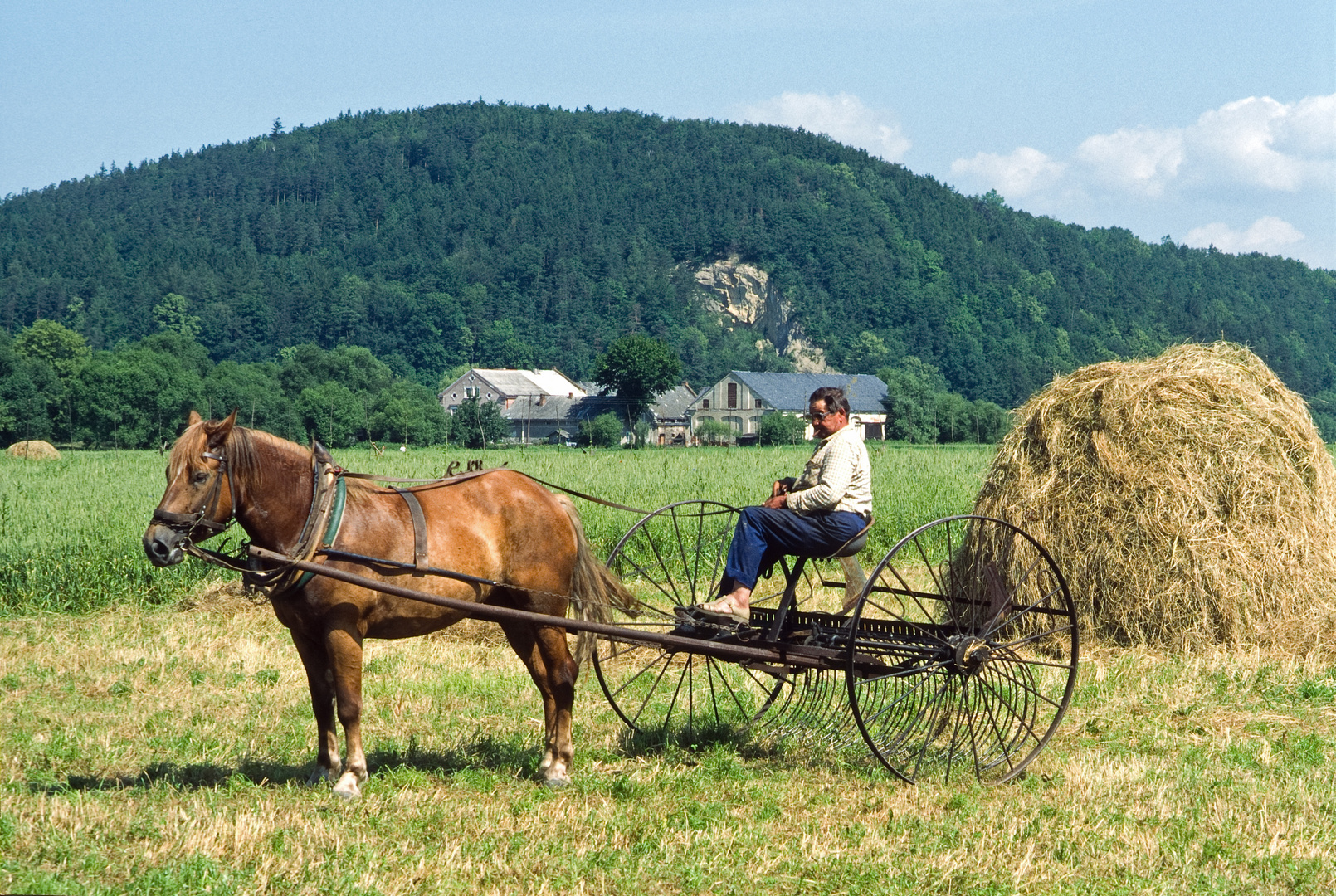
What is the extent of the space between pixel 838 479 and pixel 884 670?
1218 mm

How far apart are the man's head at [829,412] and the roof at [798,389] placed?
84.8 metres

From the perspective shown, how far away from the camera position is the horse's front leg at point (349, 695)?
6348 mm

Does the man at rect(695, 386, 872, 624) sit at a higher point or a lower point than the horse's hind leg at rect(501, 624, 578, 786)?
higher

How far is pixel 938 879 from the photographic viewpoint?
5.34 meters

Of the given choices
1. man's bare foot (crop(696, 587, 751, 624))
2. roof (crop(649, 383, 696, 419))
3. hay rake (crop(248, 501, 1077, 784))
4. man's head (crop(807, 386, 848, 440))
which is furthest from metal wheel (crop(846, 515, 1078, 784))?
roof (crop(649, 383, 696, 419))

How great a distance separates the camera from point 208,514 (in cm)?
611

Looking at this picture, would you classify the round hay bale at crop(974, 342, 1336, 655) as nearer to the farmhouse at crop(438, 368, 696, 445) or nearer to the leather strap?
the leather strap

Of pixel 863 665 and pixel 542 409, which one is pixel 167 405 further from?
pixel 863 665

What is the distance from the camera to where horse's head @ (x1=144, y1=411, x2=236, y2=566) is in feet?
19.4

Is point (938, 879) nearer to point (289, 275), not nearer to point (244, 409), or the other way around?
point (244, 409)

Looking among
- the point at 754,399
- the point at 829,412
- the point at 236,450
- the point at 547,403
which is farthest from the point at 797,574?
the point at 547,403

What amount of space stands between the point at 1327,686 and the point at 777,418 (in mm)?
68357

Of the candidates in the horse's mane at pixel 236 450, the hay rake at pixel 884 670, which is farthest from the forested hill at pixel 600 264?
the horse's mane at pixel 236 450

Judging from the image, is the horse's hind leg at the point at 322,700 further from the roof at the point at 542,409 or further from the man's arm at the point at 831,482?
the roof at the point at 542,409
